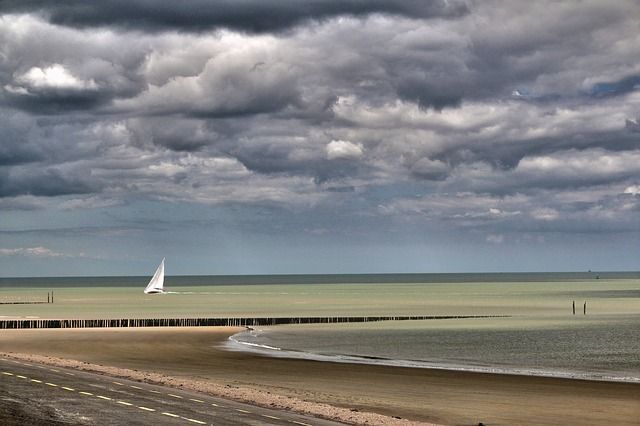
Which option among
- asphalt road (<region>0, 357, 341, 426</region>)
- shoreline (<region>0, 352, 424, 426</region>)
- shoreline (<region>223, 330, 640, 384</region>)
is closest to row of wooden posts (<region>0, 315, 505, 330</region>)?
shoreline (<region>223, 330, 640, 384</region>)

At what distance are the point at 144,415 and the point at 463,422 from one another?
52.1 feet

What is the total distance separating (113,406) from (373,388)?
65.9 feet

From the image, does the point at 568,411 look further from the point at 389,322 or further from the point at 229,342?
the point at 389,322

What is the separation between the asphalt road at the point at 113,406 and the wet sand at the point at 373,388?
8.69 ft

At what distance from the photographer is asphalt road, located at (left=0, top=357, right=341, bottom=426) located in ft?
127

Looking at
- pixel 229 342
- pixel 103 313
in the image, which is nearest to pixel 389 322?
pixel 229 342

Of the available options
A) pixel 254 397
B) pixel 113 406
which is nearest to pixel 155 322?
pixel 254 397

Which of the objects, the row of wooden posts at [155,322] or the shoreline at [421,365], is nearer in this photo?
the shoreline at [421,365]

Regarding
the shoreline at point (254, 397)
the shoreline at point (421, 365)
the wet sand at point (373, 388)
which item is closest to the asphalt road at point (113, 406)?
the shoreline at point (254, 397)

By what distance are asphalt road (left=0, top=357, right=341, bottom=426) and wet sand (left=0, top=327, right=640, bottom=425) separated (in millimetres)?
2649

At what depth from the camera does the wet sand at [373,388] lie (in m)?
45.9

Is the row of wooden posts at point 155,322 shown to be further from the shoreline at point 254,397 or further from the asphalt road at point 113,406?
the asphalt road at point 113,406

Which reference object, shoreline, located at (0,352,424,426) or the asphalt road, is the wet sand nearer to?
shoreline, located at (0,352,424,426)

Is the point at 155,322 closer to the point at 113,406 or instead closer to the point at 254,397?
the point at 254,397
